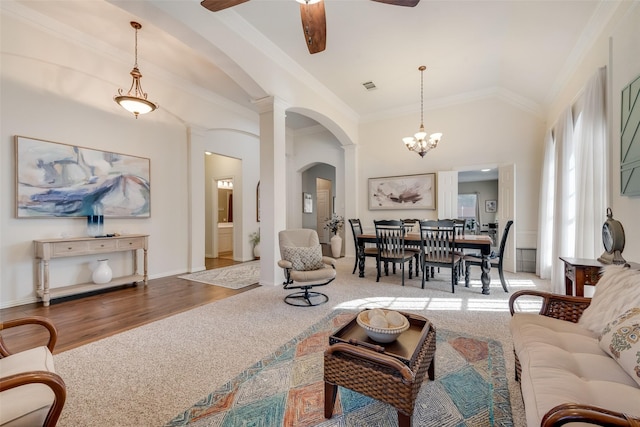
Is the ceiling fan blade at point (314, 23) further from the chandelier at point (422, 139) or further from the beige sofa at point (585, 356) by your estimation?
the chandelier at point (422, 139)

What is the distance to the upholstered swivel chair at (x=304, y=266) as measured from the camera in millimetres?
3207

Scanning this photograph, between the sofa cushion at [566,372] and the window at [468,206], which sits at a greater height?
the window at [468,206]

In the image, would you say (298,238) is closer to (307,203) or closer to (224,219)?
(224,219)

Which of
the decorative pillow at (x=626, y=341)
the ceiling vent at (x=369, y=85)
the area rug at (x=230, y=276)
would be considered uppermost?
the ceiling vent at (x=369, y=85)

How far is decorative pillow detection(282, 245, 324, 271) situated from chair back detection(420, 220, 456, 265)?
163cm

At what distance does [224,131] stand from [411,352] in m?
5.83

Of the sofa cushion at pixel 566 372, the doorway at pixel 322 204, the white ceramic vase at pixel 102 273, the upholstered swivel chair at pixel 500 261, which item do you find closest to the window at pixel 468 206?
the doorway at pixel 322 204

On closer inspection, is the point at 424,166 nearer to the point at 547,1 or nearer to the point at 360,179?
the point at 360,179

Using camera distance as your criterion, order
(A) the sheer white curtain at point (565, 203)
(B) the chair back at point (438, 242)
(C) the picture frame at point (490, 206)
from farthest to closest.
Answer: (C) the picture frame at point (490, 206) < (B) the chair back at point (438, 242) < (A) the sheer white curtain at point (565, 203)

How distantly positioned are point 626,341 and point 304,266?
276cm

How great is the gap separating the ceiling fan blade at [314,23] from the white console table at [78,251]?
372cm

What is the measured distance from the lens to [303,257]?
11.3 feet

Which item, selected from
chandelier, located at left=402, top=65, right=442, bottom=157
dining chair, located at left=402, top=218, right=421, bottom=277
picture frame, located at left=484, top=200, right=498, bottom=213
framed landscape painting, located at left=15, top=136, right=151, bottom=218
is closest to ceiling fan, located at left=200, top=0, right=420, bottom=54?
chandelier, located at left=402, top=65, right=442, bottom=157

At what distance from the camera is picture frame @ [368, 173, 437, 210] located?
578 centimetres
